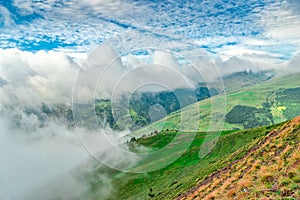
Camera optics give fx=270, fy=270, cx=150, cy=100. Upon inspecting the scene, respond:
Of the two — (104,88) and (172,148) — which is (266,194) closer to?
(172,148)

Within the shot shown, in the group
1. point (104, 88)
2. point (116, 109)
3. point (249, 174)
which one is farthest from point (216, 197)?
point (104, 88)

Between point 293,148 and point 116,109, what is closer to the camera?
point 116,109

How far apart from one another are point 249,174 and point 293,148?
703 centimetres

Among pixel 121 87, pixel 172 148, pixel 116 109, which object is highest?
pixel 121 87

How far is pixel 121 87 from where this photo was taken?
24.5 metres

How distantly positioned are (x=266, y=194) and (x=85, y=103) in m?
17.4

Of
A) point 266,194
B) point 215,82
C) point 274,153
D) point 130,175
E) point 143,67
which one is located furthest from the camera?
point 130,175

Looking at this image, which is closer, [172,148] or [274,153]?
[172,148]

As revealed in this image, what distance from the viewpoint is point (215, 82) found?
2791 cm

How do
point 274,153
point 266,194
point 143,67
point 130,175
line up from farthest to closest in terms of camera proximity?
point 130,175
point 274,153
point 143,67
point 266,194

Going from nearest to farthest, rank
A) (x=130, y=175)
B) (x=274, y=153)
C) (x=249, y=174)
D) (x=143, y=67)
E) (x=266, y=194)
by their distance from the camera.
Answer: (x=266, y=194) → (x=143, y=67) → (x=249, y=174) → (x=274, y=153) → (x=130, y=175)

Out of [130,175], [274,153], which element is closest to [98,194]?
[130,175]

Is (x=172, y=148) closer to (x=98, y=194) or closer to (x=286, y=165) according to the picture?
(x=286, y=165)

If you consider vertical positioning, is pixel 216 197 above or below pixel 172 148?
below
